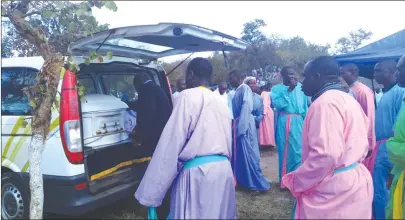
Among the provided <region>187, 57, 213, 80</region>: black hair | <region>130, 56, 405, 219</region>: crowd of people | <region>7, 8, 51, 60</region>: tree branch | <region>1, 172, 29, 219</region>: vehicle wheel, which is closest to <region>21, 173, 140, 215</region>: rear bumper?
<region>1, 172, 29, 219</region>: vehicle wheel

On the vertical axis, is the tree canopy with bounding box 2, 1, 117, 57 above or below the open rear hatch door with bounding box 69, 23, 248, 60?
above

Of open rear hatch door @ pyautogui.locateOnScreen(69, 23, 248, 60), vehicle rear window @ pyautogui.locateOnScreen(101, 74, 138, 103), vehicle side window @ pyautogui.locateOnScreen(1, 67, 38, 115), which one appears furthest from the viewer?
vehicle rear window @ pyautogui.locateOnScreen(101, 74, 138, 103)

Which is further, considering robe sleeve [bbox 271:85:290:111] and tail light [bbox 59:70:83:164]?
robe sleeve [bbox 271:85:290:111]

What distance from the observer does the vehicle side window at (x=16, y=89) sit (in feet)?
12.3

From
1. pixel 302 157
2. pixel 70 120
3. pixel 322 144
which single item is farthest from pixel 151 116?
pixel 322 144

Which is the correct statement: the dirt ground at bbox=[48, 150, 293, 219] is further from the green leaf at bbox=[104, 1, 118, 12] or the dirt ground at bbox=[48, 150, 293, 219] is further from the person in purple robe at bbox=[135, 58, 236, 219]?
the green leaf at bbox=[104, 1, 118, 12]

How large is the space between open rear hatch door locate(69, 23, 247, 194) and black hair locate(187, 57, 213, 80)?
27cm

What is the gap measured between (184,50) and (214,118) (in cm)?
182

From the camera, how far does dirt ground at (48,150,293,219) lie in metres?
4.43

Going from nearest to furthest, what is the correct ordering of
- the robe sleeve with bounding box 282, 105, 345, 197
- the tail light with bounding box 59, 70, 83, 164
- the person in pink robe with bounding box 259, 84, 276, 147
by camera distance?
the robe sleeve with bounding box 282, 105, 345, 197
the tail light with bounding box 59, 70, 83, 164
the person in pink robe with bounding box 259, 84, 276, 147

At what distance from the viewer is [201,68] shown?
295cm

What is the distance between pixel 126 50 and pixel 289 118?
2.58 m

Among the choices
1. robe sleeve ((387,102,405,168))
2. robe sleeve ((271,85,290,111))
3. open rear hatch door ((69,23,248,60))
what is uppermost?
open rear hatch door ((69,23,248,60))

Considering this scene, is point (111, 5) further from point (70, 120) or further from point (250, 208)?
point (250, 208)
